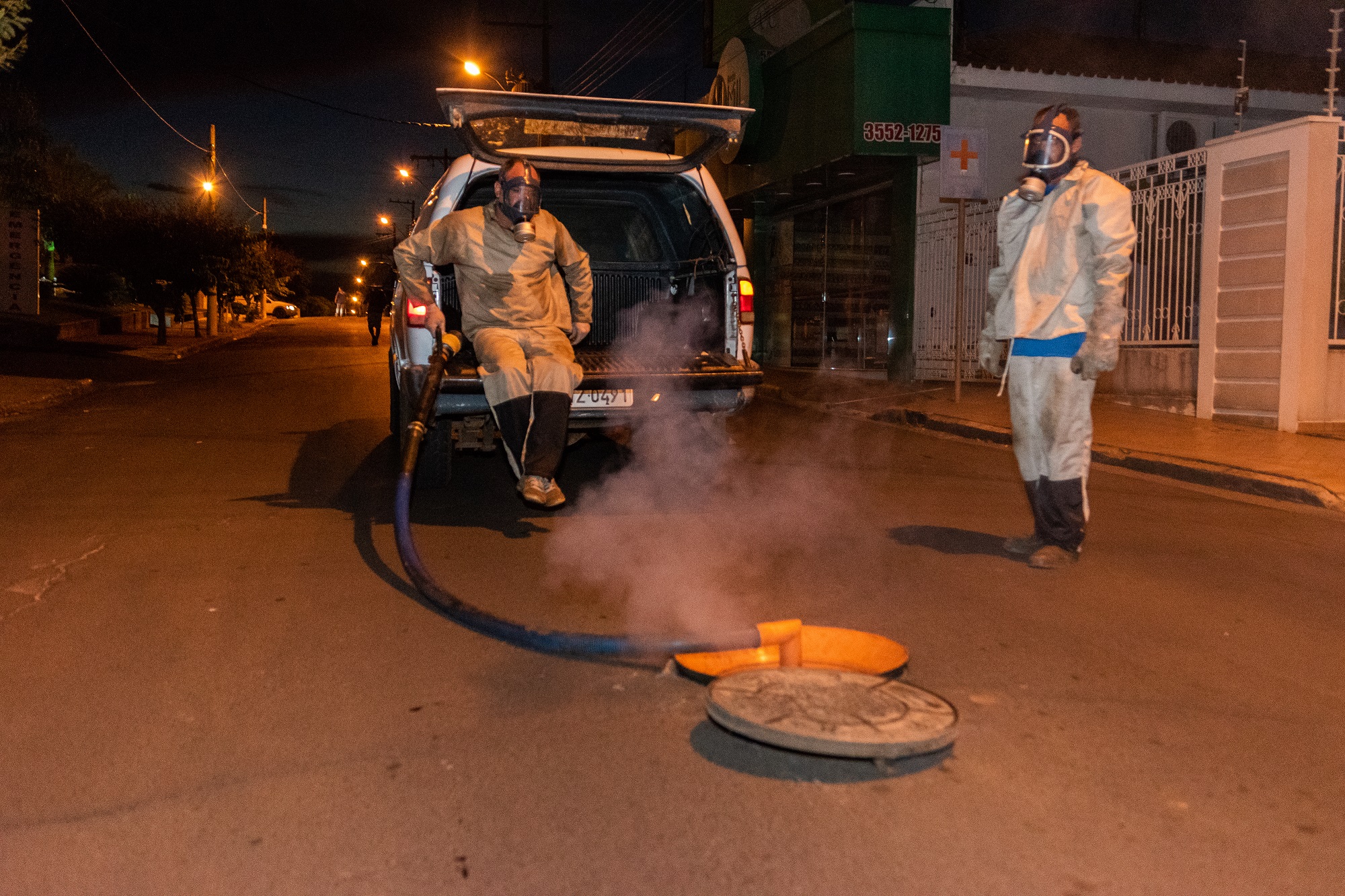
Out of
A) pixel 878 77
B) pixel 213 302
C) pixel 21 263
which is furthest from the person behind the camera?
pixel 213 302

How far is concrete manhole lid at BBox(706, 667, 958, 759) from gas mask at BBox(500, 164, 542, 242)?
3.31 m

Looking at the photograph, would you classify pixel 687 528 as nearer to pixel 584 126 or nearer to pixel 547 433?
pixel 547 433

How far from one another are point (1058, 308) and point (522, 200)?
2.68 m

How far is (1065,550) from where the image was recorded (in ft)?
18.0

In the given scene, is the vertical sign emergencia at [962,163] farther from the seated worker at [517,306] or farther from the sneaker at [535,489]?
the sneaker at [535,489]

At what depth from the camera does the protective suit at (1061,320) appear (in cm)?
517

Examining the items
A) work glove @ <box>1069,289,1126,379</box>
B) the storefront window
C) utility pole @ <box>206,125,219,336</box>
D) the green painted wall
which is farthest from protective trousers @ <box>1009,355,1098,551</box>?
utility pole @ <box>206,125,219,336</box>

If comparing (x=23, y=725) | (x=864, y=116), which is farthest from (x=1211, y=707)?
(x=864, y=116)

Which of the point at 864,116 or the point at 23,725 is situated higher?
the point at 864,116

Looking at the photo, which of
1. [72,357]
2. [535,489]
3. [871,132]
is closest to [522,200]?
[535,489]

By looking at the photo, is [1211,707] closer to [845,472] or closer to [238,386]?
[845,472]

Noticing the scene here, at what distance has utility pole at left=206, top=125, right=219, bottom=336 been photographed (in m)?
37.1

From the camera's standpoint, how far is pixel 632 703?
140 inches

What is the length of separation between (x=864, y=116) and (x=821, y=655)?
14.3 meters
